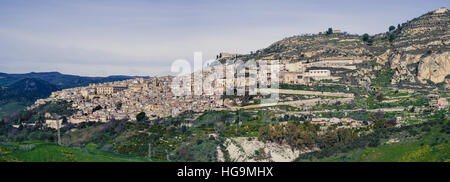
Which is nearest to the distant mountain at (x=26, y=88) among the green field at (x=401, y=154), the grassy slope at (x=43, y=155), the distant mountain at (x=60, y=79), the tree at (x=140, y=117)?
the distant mountain at (x=60, y=79)

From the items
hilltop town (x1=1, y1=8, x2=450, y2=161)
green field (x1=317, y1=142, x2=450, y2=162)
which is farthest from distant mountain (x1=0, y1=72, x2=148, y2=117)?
green field (x1=317, y1=142, x2=450, y2=162)

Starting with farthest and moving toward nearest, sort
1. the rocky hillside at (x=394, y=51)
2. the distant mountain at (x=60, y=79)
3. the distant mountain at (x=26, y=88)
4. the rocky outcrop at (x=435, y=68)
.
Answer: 1. the distant mountain at (x=60, y=79)
2. the distant mountain at (x=26, y=88)
3. the rocky hillside at (x=394, y=51)
4. the rocky outcrop at (x=435, y=68)

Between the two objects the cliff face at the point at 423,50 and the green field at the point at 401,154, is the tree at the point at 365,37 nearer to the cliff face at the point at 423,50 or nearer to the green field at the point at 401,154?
the cliff face at the point at 423,50

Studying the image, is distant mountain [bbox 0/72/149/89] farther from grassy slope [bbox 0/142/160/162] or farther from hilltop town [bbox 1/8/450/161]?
grassy slope [bbox 0/142/160/162]

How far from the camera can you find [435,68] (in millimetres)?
42625

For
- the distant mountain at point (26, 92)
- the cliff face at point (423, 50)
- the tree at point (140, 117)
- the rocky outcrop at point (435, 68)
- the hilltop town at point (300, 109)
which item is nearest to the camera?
the hilltop town at point (300, 109)

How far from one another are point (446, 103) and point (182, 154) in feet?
72.0

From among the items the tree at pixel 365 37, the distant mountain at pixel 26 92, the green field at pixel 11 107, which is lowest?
the green field at pixel 11 107

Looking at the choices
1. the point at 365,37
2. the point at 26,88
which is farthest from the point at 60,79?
the point at 365,37

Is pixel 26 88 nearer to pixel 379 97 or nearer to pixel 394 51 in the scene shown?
pixel 394 51

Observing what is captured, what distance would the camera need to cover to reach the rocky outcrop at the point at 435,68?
42.3 meters
